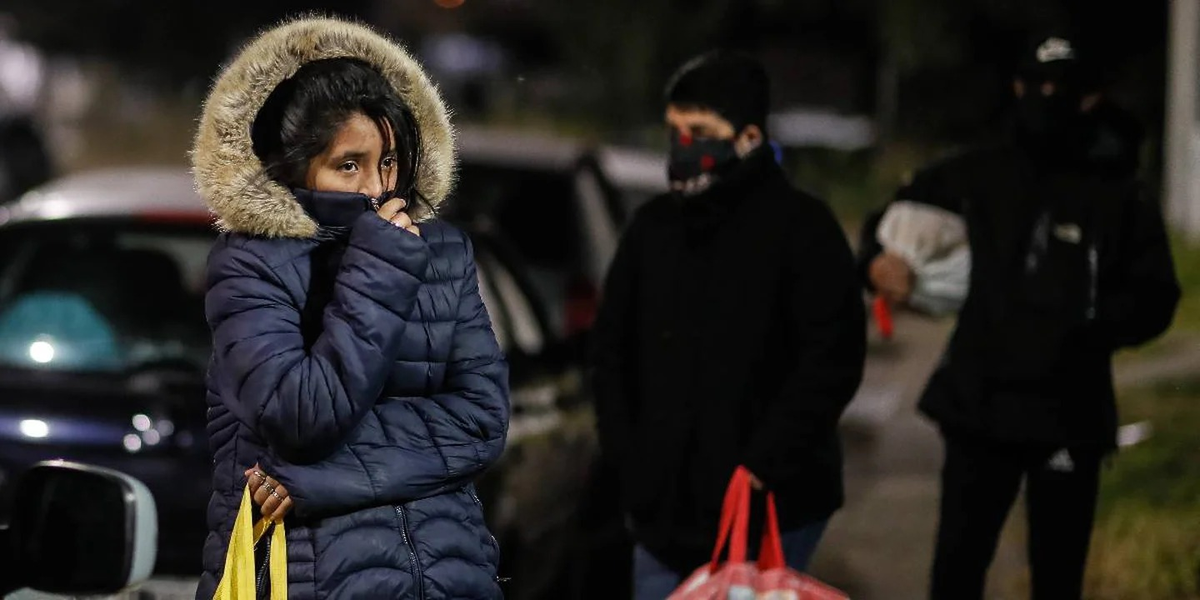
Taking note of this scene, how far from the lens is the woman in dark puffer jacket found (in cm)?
271

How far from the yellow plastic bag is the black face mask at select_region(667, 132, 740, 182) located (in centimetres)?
166

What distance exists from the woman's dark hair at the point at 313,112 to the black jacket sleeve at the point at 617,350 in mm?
1417

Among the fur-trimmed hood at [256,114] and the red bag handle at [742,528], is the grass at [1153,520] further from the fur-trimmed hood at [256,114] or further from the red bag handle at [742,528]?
the fur-trimmed hood at [256,114]

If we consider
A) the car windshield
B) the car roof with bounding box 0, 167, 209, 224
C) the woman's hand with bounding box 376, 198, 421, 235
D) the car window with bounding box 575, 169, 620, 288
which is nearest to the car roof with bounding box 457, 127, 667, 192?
the car window with bounding box 575, 169, 620, 288

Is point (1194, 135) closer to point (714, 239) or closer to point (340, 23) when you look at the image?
point (714, 239)

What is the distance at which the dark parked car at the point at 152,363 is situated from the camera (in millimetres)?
4828

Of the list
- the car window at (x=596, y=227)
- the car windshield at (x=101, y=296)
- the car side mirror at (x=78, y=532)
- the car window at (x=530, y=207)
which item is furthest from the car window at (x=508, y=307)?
the car side mirror at (x=78, y=532)

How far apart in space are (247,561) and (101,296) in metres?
3.03

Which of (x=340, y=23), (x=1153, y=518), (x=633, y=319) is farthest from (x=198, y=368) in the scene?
(x=1153, y=518)

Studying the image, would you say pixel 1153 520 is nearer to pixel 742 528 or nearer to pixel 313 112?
pixel 742 528

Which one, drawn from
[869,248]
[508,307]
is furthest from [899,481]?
[869,248]

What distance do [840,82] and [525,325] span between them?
15.4 m

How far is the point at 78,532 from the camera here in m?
2.59

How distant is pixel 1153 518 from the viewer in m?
6.34
